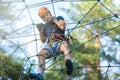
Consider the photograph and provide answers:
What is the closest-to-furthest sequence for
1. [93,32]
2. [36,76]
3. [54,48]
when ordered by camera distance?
[36,76] < [54,48] < [93,32]

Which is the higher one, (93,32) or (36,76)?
(93,32)

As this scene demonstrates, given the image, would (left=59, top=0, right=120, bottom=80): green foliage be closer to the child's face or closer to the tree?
the tree

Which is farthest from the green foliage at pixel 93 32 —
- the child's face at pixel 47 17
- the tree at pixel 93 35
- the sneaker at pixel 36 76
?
the sneaker at pixel 36 76

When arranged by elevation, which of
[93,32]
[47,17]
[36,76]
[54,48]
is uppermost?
[93,32]

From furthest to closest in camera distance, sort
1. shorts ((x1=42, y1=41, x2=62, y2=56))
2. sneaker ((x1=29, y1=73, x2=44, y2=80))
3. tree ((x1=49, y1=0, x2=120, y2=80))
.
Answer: tree ((x1=49, y1=0, x2=120, y2=80)) → shorts ((x1=42, y1=41, x2=62, y2=56)) → sneaker ((x1=29, y1=73, x2=44, y2=80))

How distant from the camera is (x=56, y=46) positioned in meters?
2.36

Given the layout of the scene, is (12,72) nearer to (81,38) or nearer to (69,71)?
(81,38)

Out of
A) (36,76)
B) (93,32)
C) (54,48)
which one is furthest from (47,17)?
(93,32)

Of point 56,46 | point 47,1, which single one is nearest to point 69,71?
point 56,46

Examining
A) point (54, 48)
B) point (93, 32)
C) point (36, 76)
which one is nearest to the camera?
point (36, 76)

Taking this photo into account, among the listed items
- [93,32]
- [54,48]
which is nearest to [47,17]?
[54,48]

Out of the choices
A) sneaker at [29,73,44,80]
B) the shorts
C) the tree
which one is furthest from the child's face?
the tree

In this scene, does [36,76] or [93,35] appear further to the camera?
[93,35]

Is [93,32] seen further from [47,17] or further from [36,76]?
[36,76]
